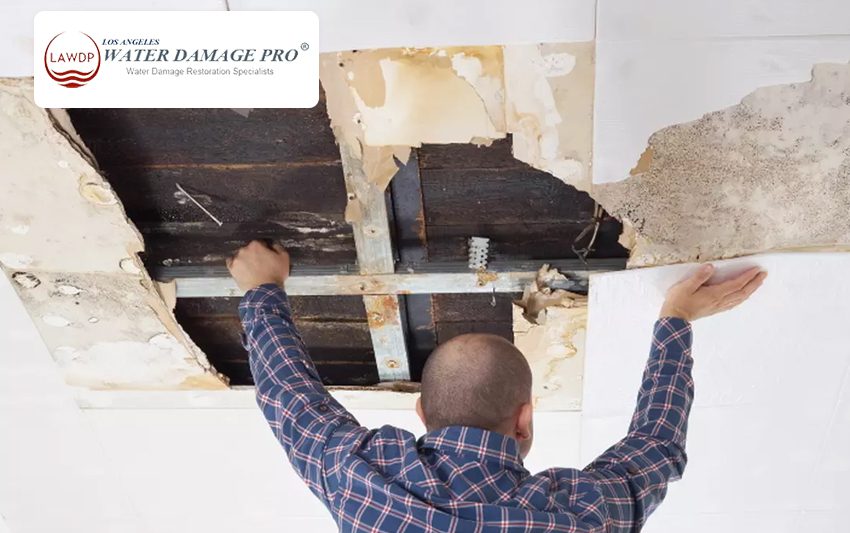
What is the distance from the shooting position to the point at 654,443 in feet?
4.77

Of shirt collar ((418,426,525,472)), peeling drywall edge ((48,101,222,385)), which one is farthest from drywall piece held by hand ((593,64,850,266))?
peeling drywall edge ((48,101,222,385))

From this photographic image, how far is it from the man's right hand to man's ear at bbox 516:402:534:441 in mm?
389

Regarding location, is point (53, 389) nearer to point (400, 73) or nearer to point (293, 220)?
point (293, 220)

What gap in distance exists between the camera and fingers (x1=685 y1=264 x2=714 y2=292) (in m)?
1.62

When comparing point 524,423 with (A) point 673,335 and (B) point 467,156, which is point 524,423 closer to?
(A) point 673,335

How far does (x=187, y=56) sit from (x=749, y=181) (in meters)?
0.98

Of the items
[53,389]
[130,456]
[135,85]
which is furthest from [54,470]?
[135,85]

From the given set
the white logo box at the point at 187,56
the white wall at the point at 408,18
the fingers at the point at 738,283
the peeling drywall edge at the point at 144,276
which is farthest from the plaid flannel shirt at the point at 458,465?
the white wall at the point at 408,18

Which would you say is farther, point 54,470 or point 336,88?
point 54,470

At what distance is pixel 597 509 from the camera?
1298 mm

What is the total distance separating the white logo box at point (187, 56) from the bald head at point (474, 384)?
50 centimetres

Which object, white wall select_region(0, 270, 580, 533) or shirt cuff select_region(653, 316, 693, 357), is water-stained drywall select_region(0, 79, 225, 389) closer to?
white wall select_region(0, 270, 580, 533)

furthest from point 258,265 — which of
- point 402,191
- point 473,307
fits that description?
point 473,307

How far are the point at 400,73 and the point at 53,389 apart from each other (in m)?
1.30
